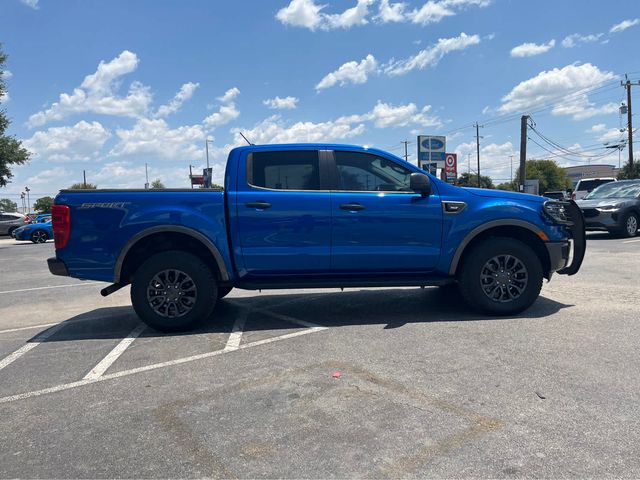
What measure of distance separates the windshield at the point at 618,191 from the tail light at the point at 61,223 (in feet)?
47.5

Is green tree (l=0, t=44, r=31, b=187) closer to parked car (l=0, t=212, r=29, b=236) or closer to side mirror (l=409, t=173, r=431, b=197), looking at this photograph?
parked car (l=0, t=212, r=29, b=236)

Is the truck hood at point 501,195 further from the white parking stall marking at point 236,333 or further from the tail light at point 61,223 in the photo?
the tail light at point 61,223

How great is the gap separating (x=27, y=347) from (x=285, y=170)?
3.24 m

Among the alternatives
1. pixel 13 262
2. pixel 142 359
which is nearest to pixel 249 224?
pixel 142 359

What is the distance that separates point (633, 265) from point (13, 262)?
1542 centimetres

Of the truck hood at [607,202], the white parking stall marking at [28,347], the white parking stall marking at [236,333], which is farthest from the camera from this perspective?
the truck hood at [607,202]

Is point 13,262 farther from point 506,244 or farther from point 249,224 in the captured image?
point 506,244

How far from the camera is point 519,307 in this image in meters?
5.45

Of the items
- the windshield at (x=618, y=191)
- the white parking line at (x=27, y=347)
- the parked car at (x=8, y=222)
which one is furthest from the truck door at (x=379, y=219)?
the parked car at (x=8, y=222)

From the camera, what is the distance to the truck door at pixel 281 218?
16.8ft

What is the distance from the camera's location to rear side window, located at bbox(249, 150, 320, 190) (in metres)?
5.28

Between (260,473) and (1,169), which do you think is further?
(1,169)

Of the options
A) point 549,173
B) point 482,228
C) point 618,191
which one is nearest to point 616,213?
point 618,191

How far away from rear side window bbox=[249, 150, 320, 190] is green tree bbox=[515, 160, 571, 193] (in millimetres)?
116899
